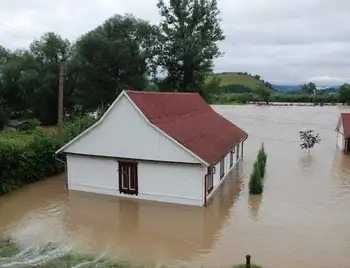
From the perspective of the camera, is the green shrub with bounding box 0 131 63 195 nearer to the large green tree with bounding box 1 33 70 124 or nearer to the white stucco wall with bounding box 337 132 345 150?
the white stucco wall with bounding box 337 132 345 150

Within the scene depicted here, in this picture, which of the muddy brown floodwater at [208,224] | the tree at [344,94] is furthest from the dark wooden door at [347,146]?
the tree at [344,94]

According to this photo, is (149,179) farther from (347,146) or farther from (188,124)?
(347,146)

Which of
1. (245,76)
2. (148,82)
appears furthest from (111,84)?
(245,76)

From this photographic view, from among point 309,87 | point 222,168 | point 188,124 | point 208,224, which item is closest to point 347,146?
point 222,168

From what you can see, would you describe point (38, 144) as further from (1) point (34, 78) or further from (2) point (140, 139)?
(1) point (34, 78)

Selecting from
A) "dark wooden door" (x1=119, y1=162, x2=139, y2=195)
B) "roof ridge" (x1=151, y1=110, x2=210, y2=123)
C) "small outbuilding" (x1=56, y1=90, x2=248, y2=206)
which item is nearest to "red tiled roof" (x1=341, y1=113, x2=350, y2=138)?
"roof ridge" (x1=151, y1=110, x2=210, y2=123)

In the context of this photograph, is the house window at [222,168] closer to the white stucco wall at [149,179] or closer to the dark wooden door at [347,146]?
the white stucco wall at [149,179]
